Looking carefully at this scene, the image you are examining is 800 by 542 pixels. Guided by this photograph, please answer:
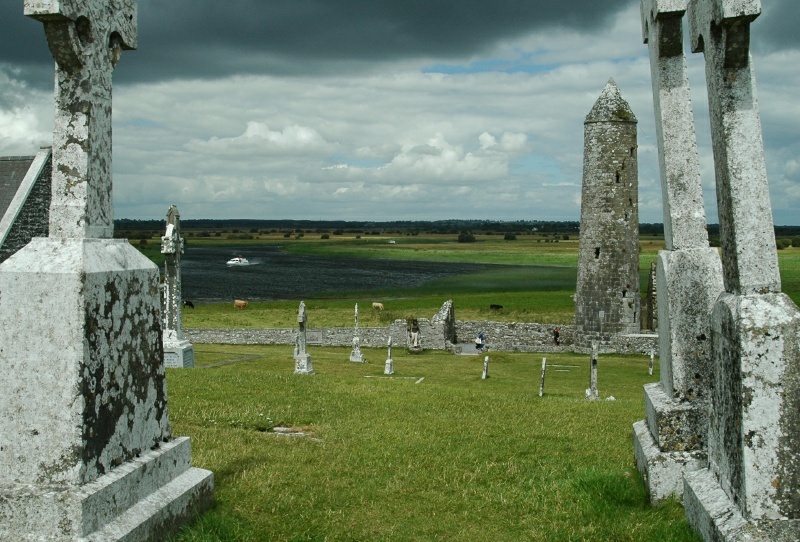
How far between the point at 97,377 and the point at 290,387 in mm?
7640

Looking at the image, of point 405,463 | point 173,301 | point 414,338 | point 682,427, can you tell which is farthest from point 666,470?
point 414,338

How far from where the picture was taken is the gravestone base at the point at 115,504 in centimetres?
413

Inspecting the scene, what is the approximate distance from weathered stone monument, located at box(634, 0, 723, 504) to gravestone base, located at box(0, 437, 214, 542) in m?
3.29

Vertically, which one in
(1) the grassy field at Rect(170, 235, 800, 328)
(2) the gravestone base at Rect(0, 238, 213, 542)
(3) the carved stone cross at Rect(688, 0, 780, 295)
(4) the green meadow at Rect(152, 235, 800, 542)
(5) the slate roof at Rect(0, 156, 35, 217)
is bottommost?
(1) the grassy field at Rect(170, 235, 800, 328)

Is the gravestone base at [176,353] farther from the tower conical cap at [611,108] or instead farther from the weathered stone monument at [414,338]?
the tower conical cap at [611,108]

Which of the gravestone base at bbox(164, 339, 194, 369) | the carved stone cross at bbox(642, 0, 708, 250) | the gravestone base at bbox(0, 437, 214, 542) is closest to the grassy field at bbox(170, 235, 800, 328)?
the gravestone base at bbox(164, 339, 194, 369)

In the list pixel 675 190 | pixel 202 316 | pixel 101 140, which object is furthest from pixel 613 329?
pixel 101 140

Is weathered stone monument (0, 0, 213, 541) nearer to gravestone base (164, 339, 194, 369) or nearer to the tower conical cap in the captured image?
gravestone base (164, 339, 194, 369)

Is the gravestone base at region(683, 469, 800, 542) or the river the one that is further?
the river

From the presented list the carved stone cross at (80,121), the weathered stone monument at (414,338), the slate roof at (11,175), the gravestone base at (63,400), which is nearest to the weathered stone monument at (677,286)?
the gravestone base at (63,400)

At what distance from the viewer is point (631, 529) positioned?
526 centimetres

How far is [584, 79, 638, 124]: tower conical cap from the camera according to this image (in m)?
37.9

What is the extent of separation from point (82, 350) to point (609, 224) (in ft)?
119

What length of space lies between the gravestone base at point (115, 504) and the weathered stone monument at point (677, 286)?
3.29 meters
